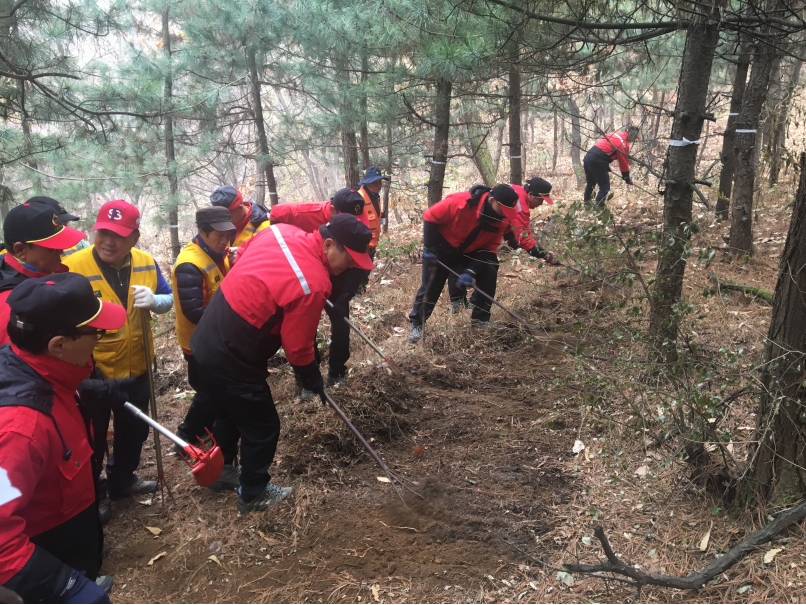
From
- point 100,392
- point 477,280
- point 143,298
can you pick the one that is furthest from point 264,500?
point 477,280

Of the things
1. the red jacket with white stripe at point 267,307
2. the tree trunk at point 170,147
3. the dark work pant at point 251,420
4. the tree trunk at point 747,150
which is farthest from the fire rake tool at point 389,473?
the tree trunk at point 170,147

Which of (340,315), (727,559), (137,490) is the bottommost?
(137,490)

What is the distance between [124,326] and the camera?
340 cm

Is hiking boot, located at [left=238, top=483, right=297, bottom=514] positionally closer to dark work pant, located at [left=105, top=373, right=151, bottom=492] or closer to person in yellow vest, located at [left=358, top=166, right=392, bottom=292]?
dark work pant, located at [left=105, top=373, right=151, bottom=492]

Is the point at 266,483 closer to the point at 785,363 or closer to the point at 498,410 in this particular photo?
the point at 498,410

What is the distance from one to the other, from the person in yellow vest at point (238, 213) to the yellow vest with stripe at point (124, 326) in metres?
0.92

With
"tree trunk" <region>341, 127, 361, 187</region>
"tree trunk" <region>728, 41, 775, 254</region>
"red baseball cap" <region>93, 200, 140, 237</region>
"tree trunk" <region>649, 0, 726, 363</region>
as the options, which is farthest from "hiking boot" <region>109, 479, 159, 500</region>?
"tree trunk" <region>341, 127, 361, 187</region>

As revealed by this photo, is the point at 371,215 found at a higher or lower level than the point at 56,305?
lower

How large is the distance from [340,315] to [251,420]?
1.71m

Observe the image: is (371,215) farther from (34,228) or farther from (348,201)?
(34,228)

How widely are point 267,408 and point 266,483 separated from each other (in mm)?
563

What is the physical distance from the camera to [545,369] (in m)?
5.12

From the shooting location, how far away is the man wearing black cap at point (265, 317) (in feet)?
9.50

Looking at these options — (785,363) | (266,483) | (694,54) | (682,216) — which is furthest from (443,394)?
(694,54)
